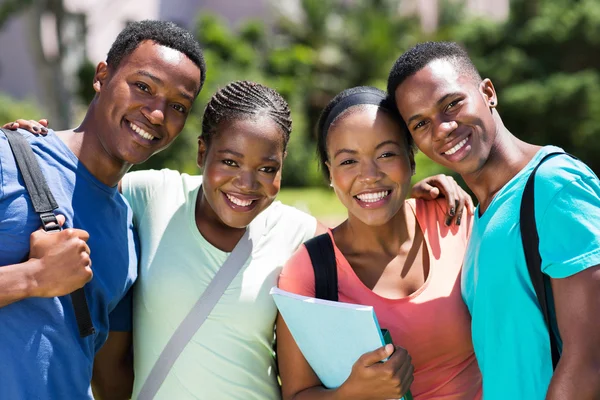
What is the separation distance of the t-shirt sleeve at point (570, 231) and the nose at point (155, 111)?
1.52m

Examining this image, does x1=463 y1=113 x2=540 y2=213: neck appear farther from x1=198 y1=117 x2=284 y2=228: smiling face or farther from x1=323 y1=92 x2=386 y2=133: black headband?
x1=198 y1=117 x2=284 y2=228: smiling face

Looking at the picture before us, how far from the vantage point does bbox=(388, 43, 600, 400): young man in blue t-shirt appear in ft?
7.24

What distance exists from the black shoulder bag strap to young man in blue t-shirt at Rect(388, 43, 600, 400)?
1364 millimetres

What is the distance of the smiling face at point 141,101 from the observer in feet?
9.60

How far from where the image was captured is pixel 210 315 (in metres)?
2.97

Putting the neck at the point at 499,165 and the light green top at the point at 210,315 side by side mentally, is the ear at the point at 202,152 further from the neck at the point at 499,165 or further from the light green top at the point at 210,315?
the neck at the point at 499,165

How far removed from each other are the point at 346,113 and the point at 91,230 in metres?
1.12

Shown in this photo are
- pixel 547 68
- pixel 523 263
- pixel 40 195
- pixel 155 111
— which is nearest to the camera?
pixel 523 263

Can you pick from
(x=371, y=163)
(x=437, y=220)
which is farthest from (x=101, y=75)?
(x=437, y=220)

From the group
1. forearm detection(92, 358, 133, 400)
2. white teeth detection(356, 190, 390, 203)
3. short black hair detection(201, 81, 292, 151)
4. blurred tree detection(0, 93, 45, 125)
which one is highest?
blurred tree detection(0, 93, 45, 125)

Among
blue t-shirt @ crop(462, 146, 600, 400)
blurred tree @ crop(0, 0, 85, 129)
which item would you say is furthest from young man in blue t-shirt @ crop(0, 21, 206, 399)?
blurred tree @ crop(0, 0, 85, 129)

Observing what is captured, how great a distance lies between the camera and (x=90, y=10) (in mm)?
19391

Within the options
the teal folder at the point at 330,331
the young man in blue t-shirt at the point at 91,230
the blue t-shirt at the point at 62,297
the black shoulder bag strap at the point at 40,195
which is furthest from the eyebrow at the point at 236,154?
the black shoulder bag strap at the point at 40,195

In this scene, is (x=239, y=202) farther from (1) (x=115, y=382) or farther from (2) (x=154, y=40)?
(1) (x=115, y=382)
